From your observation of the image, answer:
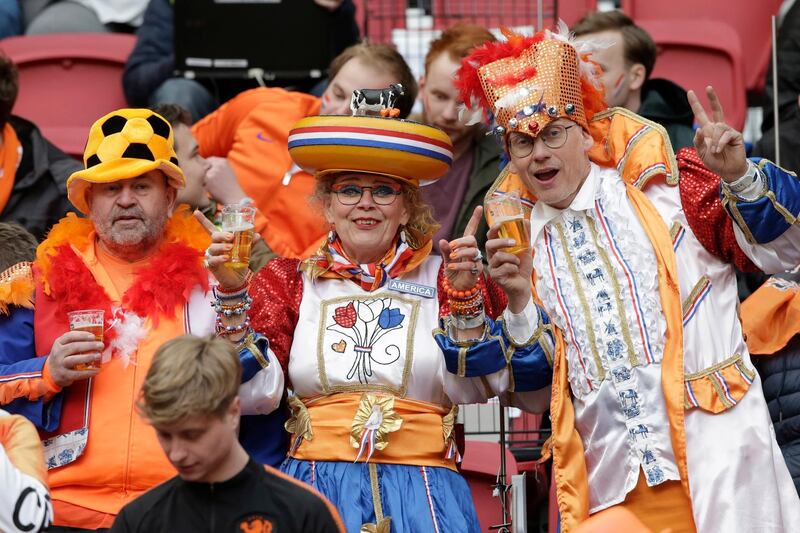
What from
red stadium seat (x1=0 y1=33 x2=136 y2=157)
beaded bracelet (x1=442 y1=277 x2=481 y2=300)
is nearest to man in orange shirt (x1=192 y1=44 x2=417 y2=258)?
beaded bracelet (x1=442 y1=277 x2=481 y2=300)

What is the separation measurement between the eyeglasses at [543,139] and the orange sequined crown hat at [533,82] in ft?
0.12

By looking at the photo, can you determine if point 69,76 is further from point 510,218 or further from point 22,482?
point 22,482

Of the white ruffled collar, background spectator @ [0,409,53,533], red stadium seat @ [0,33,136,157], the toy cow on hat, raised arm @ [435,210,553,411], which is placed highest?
red stadium seat @ [0,33,136,157]

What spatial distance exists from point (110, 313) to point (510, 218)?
55.2 inches

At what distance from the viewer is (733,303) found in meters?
4.22

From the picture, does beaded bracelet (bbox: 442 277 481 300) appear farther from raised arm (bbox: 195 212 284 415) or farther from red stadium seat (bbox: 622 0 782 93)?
red stadium seat (bbox: 622 0 782 93)

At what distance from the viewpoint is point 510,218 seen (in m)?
4.10

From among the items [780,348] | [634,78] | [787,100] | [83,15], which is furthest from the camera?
[83,15]

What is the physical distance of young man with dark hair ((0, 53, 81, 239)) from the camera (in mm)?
5969

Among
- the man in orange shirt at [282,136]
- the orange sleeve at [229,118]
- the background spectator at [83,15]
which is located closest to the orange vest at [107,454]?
the man in orange shirt at [282,136]

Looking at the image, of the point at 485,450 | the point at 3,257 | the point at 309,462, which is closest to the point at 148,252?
the point at 3,257

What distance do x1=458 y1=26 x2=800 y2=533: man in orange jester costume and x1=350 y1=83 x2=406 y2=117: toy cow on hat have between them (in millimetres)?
372

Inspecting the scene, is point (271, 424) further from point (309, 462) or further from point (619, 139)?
A: point (619, 139)

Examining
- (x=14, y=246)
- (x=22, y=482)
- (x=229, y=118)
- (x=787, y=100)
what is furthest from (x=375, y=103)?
(x=787, y=100)
